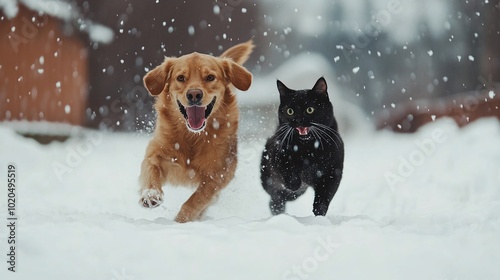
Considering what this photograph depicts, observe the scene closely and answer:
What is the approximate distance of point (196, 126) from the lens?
3.05 metres

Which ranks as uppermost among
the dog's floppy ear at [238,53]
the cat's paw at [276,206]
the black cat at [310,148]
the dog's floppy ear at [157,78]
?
the dog's floppy ear at [238,53]

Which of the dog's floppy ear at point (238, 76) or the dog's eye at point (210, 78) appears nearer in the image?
the dog's eye at point (210, 78)

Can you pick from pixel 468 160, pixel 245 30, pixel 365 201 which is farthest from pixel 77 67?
pixel 468 160

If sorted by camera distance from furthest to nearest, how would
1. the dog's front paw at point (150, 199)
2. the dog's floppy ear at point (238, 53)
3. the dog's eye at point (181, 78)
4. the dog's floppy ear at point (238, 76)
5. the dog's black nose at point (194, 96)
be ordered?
the dog's floppy ear at point (238, 53)
the dog's floppy ear at point (238, 76)
the dog's eye at point (181, 78)
the dog's black nose at point (194, 96)
the dog's front paw at point (150, 199)

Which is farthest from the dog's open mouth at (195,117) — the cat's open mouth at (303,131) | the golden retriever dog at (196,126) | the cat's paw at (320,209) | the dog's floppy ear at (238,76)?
the cat's paw at (320,209)

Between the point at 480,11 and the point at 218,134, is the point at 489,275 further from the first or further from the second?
the point at 480,11

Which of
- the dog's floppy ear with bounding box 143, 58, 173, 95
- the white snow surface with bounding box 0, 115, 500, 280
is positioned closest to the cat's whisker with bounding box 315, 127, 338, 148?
the white snow surface with bounding box 0, 115, 500, 280

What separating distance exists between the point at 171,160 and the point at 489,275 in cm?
182

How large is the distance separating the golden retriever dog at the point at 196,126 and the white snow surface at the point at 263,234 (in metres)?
0.21

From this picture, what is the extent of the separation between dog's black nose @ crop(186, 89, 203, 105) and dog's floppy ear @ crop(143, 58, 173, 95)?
10.6 inches

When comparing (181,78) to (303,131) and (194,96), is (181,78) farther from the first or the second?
(303,131)

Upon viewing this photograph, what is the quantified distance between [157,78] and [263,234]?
1.25 m

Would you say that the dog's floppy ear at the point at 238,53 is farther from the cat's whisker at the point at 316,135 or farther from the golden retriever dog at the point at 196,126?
the cat's whisker at the point at 316,135

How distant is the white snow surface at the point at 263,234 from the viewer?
2164mm
